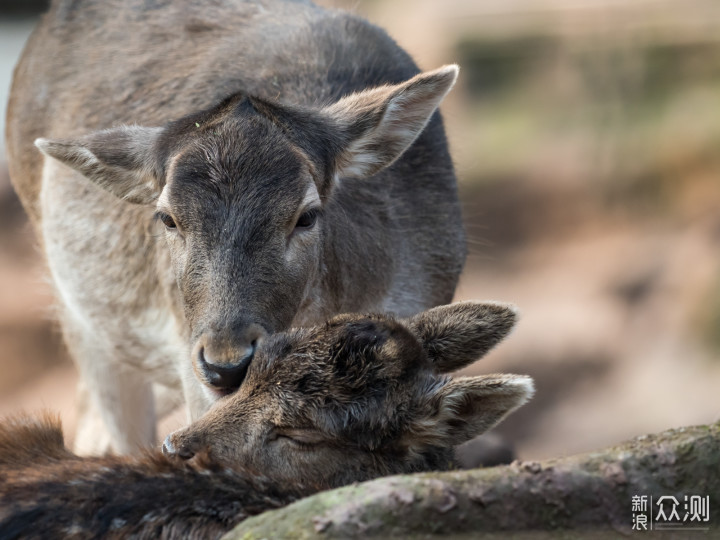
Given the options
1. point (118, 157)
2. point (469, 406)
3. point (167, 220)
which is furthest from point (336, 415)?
point (118, 157)

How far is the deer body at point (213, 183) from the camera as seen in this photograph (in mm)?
4875

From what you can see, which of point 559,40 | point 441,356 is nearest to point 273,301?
point 441,356

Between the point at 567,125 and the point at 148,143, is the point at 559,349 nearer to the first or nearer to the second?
the point at 567,125

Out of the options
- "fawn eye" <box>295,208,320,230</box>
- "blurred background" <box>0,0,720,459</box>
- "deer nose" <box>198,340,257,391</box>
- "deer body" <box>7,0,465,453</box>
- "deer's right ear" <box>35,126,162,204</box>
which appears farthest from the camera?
"blurred background" <box>0,0,720,459</box>

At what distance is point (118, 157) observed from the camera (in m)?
5.61

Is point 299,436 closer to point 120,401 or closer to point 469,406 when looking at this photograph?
point 469,406

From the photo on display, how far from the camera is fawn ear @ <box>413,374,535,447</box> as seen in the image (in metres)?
4.03

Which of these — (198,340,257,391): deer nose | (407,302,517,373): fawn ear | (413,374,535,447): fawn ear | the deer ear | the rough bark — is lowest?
the rough bark

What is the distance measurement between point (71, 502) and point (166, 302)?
10.5 ft

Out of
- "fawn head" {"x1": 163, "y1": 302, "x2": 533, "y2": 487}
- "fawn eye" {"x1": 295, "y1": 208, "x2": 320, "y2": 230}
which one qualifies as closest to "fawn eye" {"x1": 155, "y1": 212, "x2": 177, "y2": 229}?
"fawn eye" {"x1": 295, "y1": 208, "x2": 320, "y2": 230}

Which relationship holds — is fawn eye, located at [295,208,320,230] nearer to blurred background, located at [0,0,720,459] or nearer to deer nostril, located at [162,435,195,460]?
deer nostril, located at [162,435,195,460]

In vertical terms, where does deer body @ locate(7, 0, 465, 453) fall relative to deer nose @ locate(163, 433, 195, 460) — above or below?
above

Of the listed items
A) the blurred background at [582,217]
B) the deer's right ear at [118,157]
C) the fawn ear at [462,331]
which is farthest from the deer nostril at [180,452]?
the blurred background at [582,217]

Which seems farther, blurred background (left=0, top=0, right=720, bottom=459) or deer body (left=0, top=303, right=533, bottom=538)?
blurred background (left=0, top=0, right=720, bottom=459)
